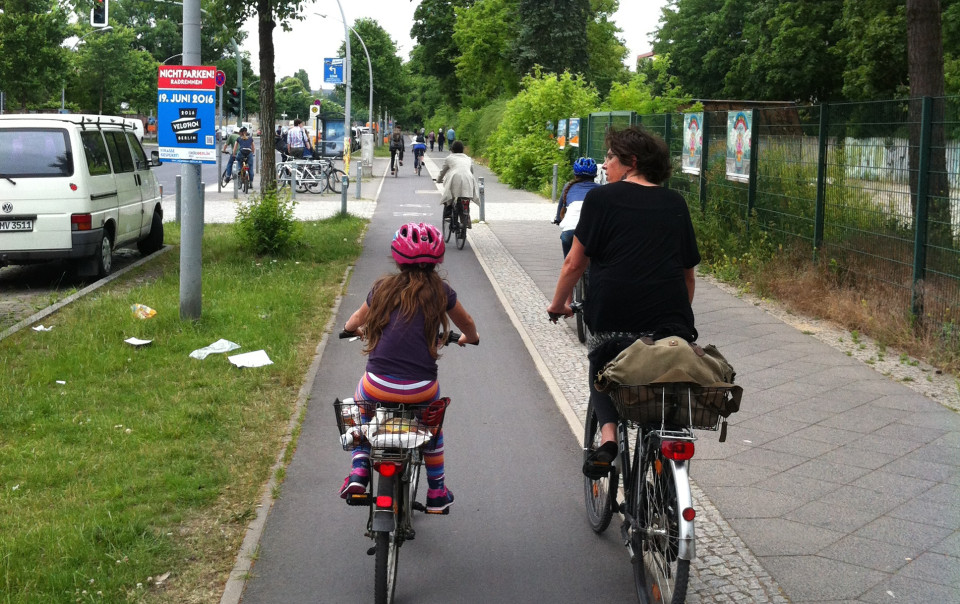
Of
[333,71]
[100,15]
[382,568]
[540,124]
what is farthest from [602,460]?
[333,71]

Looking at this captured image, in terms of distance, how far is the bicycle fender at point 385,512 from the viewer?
13.6 feet

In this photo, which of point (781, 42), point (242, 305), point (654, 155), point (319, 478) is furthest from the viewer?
point (781, 42)

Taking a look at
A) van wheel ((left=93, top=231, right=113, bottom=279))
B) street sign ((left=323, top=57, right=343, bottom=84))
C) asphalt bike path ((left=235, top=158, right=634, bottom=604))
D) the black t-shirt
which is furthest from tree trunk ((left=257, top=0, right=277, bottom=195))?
street sign ((left=323, top=57, right=343, bottom=84))

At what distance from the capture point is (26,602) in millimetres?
4148

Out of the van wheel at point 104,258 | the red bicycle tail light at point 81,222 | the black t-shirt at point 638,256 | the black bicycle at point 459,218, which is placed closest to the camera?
Answer: the black t-shirt at point 638,256

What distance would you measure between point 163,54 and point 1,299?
10663 cm

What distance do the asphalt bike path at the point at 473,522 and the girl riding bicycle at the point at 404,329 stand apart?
1.97 ft

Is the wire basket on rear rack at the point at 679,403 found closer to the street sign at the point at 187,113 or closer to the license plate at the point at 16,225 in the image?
the street sign at the point at 187,113

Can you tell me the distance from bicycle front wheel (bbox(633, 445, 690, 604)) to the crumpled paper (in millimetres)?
5412

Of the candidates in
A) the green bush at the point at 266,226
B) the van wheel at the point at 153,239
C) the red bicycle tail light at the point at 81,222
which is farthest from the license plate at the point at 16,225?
the van wheel at the point at 153,239

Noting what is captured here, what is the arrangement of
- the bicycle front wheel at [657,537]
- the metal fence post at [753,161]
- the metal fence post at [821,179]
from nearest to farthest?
the bicycle front wheel at [657,537], the metal fence post at [821,179], the metal fence post at [753,161]

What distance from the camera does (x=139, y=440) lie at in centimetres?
646

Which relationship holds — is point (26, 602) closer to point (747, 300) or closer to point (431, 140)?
point (747, 300)

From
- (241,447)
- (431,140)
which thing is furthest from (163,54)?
(241,447)
